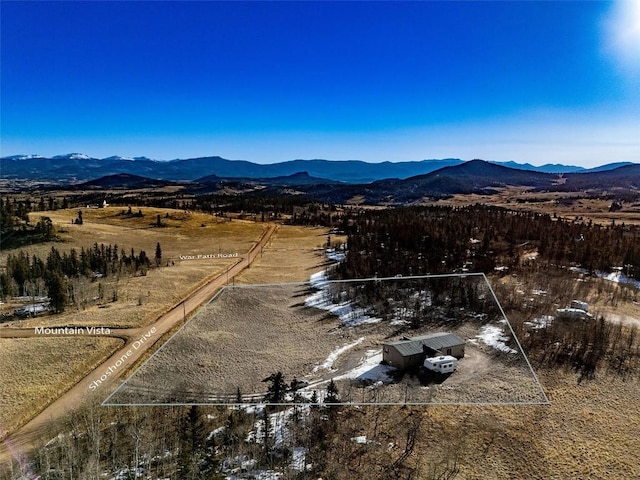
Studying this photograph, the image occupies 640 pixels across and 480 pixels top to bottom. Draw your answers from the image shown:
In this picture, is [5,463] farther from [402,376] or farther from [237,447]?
[402,376]

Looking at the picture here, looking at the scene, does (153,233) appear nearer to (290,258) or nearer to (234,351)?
(290,258)

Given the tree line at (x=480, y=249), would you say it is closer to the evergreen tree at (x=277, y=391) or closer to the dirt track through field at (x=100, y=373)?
the dirt track through field at (x=100, y=373)

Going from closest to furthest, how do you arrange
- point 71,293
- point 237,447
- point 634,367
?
point 237,447
point 634,367
point 71,293

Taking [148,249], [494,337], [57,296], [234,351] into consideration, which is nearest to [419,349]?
[494,337]

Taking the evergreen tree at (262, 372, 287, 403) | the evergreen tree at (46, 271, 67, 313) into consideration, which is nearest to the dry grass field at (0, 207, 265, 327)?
the evergreen tree at (46, 271, 67, 313)

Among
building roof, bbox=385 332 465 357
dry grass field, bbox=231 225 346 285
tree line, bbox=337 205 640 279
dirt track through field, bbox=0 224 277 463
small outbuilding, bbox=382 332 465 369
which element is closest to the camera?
dirt track through field, bbox=0 224 277 463

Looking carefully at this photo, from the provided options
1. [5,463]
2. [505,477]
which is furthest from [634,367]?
[5,463]

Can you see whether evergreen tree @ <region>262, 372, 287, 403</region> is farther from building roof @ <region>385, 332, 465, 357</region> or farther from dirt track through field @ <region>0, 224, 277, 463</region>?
dirt track through field @ <region>0, 224, 277, 463</region>
